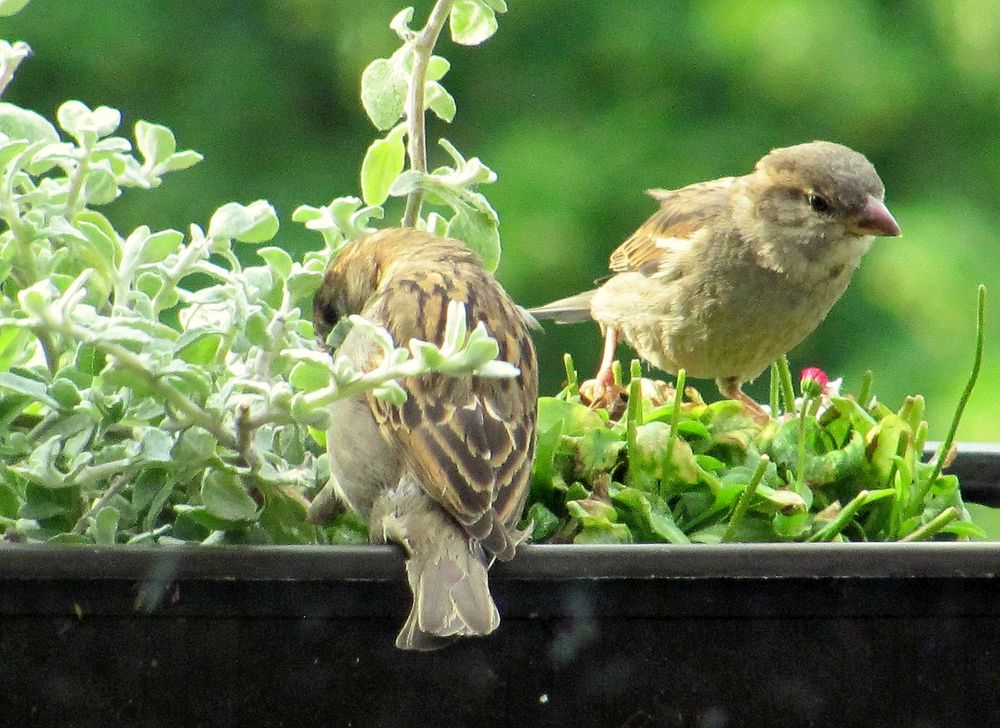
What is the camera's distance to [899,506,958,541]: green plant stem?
1.75m

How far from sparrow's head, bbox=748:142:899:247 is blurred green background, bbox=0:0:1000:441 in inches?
75.3

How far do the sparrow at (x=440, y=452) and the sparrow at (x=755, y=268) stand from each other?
1.09m

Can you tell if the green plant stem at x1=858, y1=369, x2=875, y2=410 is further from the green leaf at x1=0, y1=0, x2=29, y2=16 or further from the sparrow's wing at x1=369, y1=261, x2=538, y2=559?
the green leaf at x1=0, y1=0, x2=29, y2=16

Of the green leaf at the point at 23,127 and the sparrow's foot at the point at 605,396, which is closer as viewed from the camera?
the green leaf at the point at 23,127

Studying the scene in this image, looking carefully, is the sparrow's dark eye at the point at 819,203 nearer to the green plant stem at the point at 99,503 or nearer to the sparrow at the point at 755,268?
the sparrow at the point at 755,268

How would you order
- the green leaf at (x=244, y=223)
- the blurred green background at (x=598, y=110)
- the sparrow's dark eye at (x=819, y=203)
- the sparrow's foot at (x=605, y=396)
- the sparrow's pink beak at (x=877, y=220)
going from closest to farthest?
the green leaf at (x=244, y=223) → the sparrow's foot at (x=605, y=396) → the sparrow's pink beak at (x=877, y=220) → the sparrow's dark eye at (x=819, y=203) → the blurred green background at (x=598, y=110)

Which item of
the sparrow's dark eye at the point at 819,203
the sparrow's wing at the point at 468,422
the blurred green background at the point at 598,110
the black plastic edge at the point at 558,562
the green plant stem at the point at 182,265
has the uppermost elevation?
the green plant stem at the point at 182,265

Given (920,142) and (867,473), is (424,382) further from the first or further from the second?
(920,142)

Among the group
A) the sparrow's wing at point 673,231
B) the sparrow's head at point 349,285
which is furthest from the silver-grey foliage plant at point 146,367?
the sparrow's wing at point 673,231

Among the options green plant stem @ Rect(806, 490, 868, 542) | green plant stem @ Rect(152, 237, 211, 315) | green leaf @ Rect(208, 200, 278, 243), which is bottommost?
green plant stem @ Rect(806, 490, 868, 542)

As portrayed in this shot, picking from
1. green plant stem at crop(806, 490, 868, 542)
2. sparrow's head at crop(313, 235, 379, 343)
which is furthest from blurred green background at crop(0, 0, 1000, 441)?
green plant stem at crop(806, 490, 868, 542)

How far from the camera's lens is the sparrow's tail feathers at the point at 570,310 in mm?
3816

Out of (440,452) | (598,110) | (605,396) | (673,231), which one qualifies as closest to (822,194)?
(673,231)

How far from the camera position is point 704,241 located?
3.39 m
